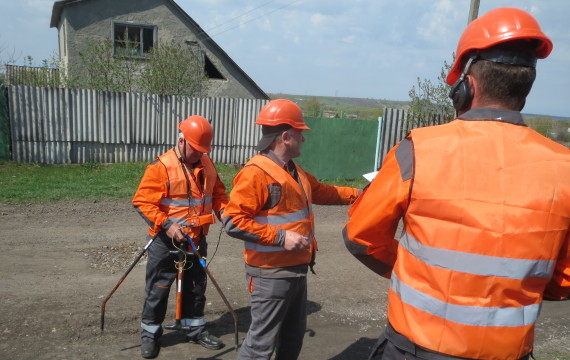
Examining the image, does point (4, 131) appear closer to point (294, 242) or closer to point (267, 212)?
point (267, 212)

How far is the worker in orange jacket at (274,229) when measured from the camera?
3.11 m

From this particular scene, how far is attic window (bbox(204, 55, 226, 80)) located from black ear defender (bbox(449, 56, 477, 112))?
20436 millimetres

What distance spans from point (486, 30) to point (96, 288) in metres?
4.93

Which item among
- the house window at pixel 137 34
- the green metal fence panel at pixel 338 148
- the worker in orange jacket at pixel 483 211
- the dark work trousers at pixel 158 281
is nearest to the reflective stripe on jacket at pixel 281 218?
the dark work trousers at pixel 158 281


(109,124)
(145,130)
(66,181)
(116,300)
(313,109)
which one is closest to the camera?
(116,300)

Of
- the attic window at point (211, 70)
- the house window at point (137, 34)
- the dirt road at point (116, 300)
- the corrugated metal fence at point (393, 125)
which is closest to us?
the dirt road at point (116, 300)

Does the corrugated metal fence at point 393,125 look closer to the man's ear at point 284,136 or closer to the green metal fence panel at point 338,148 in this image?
the green metal fence panel at point 338,148

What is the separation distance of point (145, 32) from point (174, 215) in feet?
62.4

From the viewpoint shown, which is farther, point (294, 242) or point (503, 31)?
point (294, 242)

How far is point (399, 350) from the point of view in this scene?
1.81 m

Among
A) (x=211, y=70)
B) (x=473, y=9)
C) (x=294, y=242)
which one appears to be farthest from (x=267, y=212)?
(x=211, y=70)

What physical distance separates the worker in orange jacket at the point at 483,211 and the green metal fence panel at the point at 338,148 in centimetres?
1120

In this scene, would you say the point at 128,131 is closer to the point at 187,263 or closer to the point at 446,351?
the point at 187,263

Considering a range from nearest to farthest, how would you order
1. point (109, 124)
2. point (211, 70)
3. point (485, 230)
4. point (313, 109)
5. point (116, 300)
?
1. point (485, 230)
2. point (116, 300)
3. point (109, 124)
4. point (211, 70)
5. point (313, 109)
